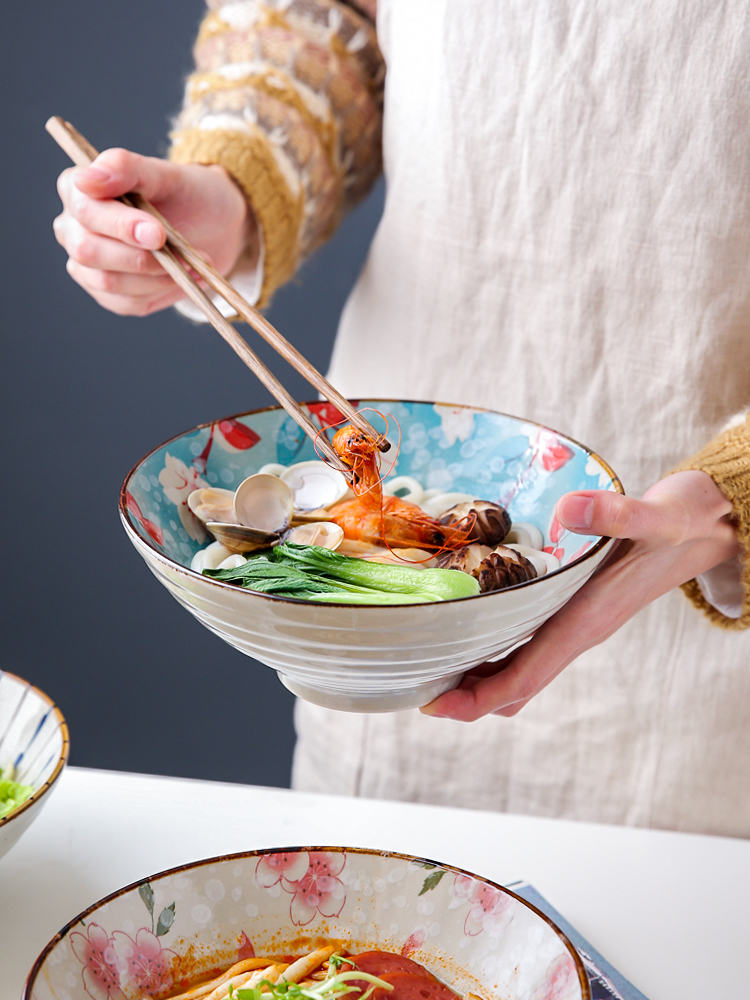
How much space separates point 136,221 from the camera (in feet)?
2.98

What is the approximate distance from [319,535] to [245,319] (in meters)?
0.22

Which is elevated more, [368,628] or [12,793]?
[368,628]

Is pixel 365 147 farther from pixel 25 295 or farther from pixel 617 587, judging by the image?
pixel 25 295

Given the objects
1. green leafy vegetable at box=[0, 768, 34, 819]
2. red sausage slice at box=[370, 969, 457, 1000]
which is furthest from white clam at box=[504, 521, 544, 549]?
green leafy vegetable at box=[0, 768, 34, 819]

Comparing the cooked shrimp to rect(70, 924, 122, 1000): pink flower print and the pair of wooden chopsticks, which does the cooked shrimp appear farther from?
rect(70, 924, 122, 1000): pink flower print

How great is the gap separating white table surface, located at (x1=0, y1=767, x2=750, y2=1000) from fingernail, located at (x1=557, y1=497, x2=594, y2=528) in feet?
1.28

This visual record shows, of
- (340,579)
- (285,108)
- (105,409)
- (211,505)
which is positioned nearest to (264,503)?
(211,505)

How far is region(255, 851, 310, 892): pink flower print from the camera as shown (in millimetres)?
667

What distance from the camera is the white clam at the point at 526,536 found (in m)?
0.80

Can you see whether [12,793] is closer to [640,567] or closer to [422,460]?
[422,460]

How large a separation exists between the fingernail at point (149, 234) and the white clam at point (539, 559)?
44cm

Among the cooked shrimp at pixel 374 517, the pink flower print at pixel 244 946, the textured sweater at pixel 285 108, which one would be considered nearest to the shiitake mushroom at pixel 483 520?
the cooked shrimp at pixel 374 517

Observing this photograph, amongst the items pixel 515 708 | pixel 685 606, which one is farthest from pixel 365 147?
pixel 515 708

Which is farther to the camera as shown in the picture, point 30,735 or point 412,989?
point 30,735
